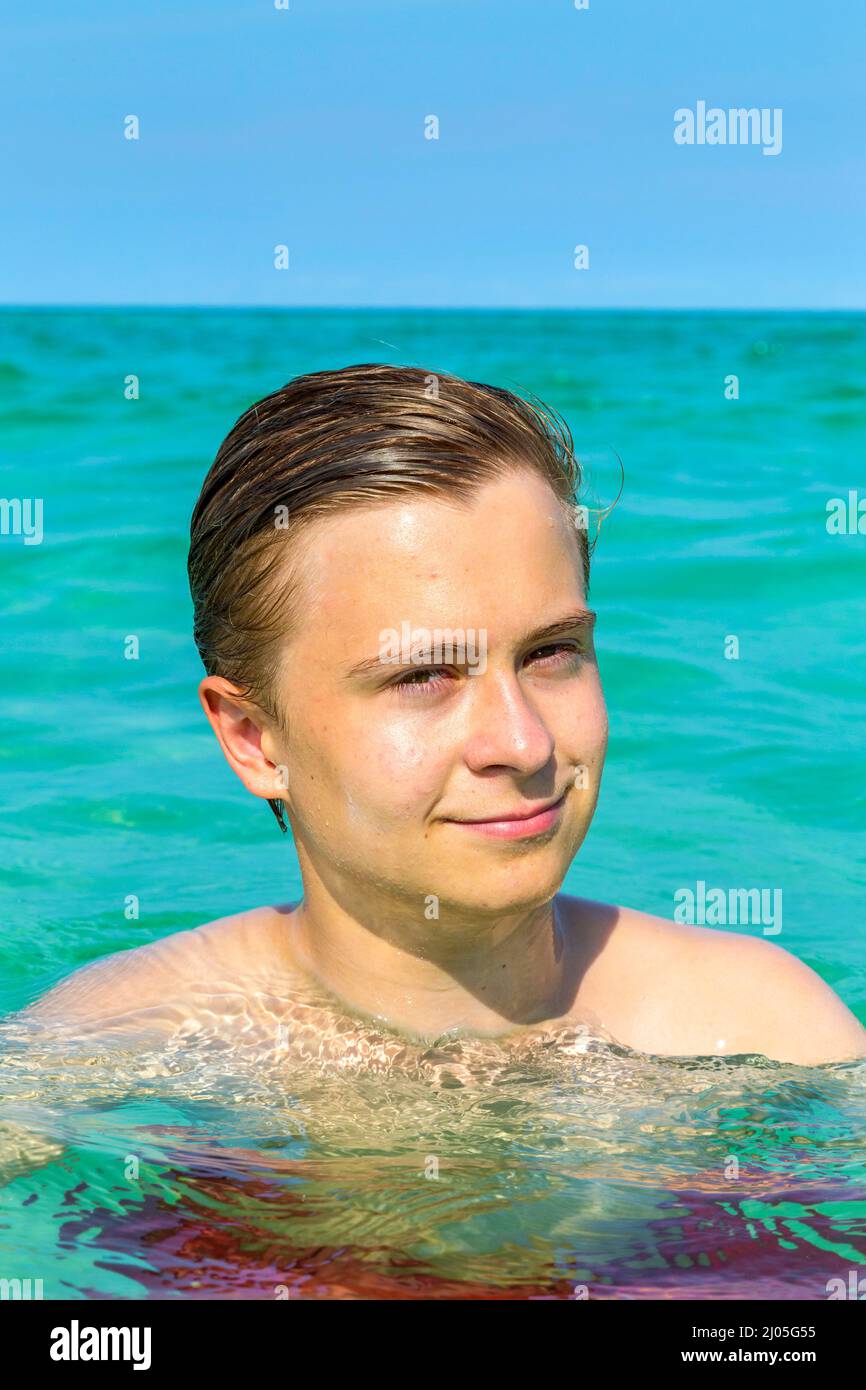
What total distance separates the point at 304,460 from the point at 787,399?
53.2 ft

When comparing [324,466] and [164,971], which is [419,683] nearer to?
[324,466]

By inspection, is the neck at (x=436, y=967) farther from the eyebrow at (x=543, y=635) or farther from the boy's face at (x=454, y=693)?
the eyebrow at (x=543, y=635)

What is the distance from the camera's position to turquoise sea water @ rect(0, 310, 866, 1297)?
2.79 meters

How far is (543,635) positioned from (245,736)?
734 millimetres

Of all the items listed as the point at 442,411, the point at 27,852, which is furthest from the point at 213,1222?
the point at 27,852

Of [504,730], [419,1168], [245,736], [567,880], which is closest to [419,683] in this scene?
A: [504,730]

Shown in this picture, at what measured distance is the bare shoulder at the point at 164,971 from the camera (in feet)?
11.8

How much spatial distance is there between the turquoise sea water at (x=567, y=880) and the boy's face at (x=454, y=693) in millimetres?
522

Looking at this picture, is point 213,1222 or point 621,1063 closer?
point 213,1222

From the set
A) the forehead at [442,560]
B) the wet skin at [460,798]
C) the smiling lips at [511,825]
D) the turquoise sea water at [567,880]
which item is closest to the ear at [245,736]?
the wet skin at [460,798]

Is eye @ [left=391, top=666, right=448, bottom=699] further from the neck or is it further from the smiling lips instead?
the neck

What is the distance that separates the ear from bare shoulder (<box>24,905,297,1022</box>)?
1.76ft
